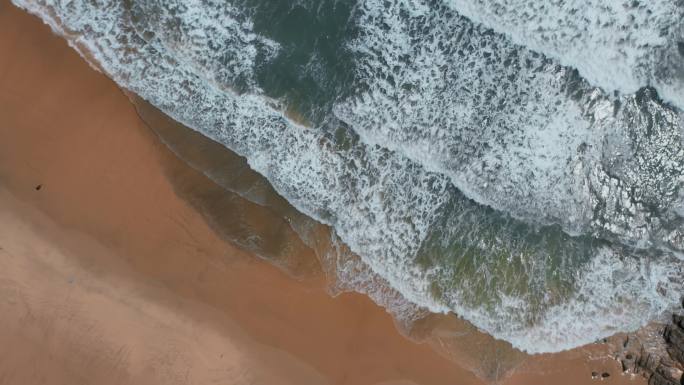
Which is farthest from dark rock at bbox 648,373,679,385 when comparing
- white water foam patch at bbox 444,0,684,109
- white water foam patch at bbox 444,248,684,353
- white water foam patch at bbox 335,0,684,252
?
white water foam patch at bbox 444,0,684,109

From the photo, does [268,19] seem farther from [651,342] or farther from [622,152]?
[651,342]

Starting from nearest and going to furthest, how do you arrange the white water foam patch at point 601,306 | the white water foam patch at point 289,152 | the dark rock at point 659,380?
1. the white water foam patch at point 289,152
2. the white water foam patch at point 601,306
3. the dark rock at point 659,380

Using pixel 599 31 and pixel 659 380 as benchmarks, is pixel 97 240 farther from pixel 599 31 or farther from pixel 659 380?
pixel 659 380

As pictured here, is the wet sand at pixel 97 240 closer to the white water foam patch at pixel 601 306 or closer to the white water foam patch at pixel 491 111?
the white water foam patch at pixel 491 111

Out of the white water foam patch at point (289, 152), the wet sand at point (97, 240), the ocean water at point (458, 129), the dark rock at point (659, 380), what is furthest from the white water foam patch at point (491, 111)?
the dark rock at point (659, 380)

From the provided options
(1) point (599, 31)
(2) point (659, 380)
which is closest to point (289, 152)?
(1) point (599, 31)

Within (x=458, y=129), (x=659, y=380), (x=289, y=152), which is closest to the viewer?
(x=289, y=152)

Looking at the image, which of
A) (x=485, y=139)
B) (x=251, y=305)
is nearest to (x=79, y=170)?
(x=251, y=305)
